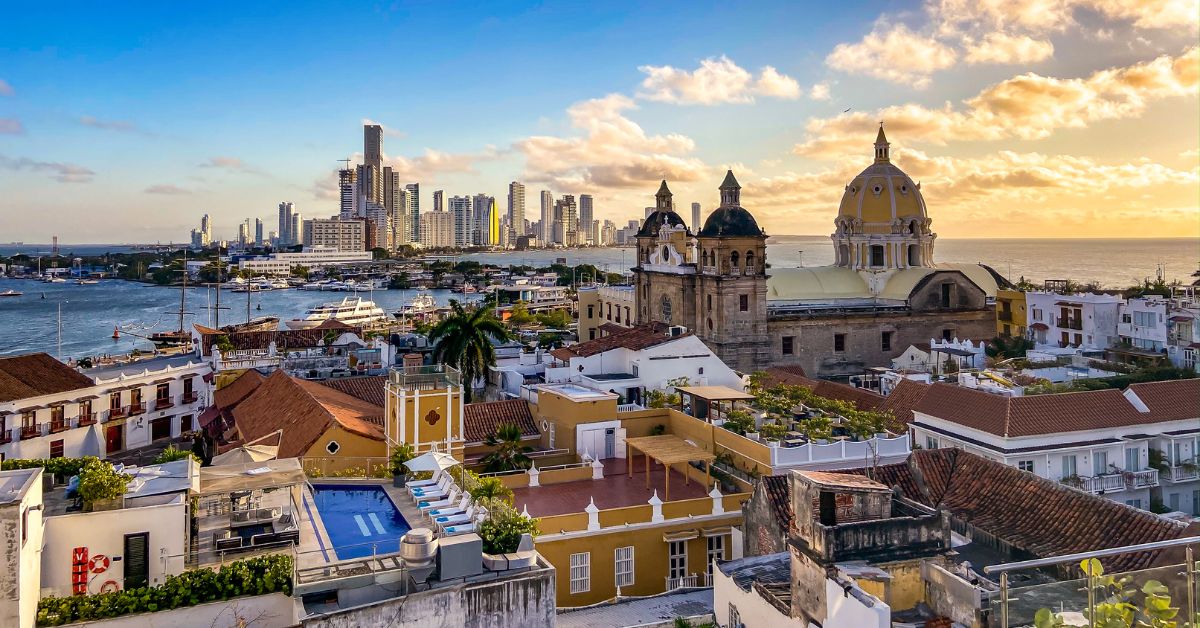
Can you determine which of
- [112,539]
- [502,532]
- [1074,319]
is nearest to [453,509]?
[502,532]

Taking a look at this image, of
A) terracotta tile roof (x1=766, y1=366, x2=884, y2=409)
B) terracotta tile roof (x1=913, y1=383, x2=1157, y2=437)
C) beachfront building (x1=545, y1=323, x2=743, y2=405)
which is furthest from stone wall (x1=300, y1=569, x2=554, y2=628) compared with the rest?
terracotta tile roof (x1=766, y1=366, x2=884, y2=409)

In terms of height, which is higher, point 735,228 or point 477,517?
point 735,228

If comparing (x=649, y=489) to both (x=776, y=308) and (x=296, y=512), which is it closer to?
(x=296, y=512)

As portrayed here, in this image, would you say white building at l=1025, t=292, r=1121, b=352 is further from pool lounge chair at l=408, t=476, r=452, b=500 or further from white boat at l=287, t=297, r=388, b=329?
white boat at l=287, t=297, r=388, b=329

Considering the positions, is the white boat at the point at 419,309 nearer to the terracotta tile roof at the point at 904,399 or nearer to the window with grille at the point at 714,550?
the terracotta tile roof at the point at 904,399

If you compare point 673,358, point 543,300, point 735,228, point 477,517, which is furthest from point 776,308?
point 543,300
